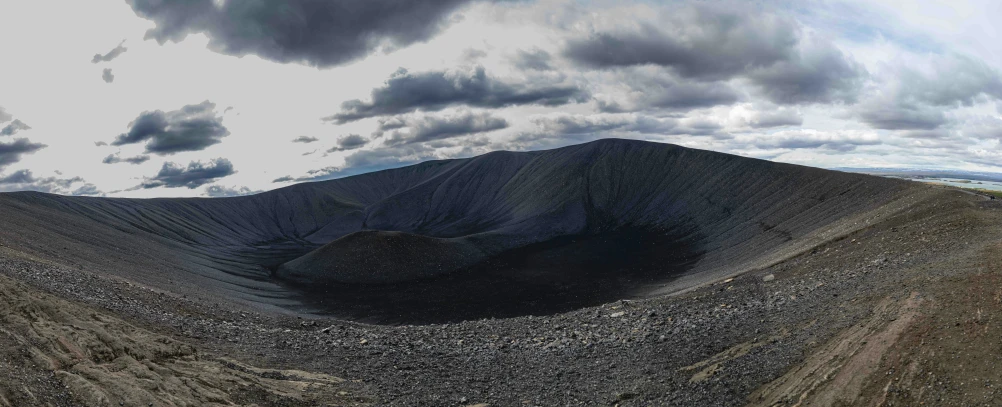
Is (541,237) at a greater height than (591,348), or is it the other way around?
(591,348)

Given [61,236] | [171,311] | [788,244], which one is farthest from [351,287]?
[788,244]

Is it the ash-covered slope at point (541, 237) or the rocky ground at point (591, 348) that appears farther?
the ash-covered slope at point (541, 237)

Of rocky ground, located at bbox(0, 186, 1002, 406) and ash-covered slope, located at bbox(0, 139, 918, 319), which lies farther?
ash-covered slope, located at bbox(0, 139, 918, 319)

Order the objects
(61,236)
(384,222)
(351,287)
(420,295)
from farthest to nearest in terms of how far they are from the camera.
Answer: (384,222) → (351,287) → (420,295) → (61,236)

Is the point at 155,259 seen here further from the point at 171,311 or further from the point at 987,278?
the point at 987,278
